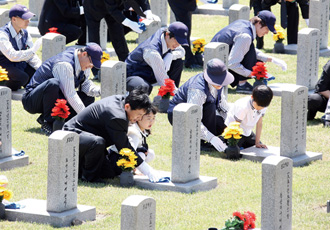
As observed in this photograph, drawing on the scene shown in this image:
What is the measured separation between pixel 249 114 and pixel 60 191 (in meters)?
3.03

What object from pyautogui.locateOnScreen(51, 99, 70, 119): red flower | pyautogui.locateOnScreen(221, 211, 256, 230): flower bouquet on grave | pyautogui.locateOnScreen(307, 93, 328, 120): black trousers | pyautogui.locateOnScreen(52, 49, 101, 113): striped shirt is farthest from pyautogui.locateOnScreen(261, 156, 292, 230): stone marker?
pyautogui.locateOnScreen(307, 93, 328, 120): black trousers

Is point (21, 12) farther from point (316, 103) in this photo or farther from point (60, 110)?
point (316, 103)

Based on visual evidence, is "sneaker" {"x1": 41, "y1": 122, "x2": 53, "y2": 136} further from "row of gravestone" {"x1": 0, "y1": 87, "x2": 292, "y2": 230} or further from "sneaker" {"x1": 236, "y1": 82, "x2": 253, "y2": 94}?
"sneaker" {"x1": 236, "y1": 82, "x2": 253, "y2": 94}

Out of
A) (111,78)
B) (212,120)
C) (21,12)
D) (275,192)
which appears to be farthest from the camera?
(21,12)

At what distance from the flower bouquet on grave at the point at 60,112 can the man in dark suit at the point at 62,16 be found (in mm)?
4335

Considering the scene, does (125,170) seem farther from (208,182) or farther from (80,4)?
(80,4)

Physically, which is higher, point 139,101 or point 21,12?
point 21,12

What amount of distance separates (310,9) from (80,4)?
410 cm

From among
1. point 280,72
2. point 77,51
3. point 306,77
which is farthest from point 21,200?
point 280,72

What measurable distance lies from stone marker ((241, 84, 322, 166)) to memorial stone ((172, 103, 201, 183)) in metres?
1.28

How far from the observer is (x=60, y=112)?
33.8 ft

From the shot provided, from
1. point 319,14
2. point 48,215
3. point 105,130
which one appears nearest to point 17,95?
point 105,130

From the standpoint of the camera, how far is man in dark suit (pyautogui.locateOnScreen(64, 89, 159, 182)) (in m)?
8.54

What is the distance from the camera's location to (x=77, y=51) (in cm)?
1039
